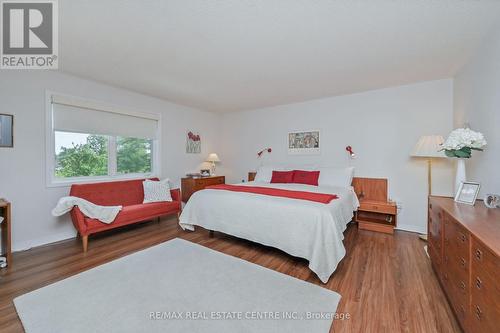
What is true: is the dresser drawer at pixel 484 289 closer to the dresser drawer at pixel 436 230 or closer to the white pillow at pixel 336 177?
the dresser drawer at pixel 436 230

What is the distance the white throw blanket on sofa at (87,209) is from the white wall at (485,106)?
4.18m

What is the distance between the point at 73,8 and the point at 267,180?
3450 millimetres

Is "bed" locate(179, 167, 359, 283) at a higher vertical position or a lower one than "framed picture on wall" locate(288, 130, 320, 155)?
lower

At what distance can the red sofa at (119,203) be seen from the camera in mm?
2615

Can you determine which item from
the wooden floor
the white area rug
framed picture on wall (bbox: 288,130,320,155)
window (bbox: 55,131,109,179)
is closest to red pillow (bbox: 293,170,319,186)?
framed picture on wall (bbox: 288,130,320,155)

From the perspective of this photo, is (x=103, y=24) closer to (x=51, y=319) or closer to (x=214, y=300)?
(x=51, y=319)

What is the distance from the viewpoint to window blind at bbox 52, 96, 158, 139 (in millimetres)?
2941

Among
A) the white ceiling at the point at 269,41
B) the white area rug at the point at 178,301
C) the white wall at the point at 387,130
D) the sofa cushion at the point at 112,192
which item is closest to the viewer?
the white area rug at the point at 178,301

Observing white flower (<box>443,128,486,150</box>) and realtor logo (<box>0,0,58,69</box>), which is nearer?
realtor logo (<box>0,0,58,69</box>)

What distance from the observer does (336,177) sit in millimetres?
3520

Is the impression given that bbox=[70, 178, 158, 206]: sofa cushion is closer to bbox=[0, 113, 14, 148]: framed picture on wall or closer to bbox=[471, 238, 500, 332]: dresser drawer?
bbox=[0, 113, 14, 148]: framed picture on wall

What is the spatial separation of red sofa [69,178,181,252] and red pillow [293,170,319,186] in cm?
224

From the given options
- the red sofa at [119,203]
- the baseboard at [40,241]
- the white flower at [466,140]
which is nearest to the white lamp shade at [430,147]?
the white flower at [466,140]

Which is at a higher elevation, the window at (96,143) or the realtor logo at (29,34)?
the realtor logo at (29,34)
